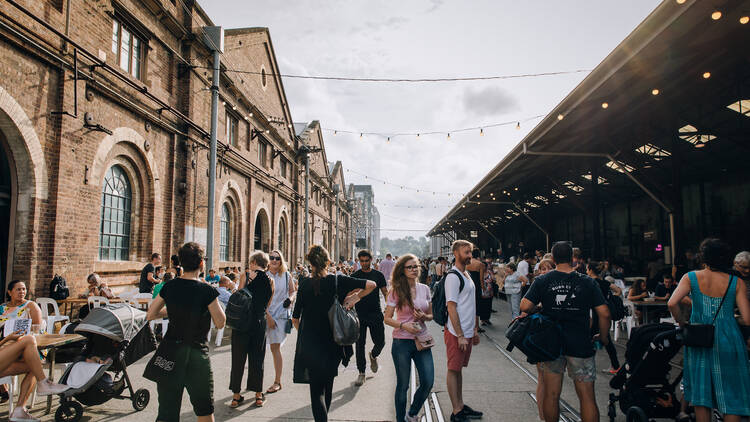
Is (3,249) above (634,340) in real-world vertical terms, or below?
above

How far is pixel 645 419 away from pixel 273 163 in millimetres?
21633

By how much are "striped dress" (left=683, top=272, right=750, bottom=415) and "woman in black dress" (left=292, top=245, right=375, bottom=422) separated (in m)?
2.93

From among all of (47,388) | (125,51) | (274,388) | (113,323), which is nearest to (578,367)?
(274,388)

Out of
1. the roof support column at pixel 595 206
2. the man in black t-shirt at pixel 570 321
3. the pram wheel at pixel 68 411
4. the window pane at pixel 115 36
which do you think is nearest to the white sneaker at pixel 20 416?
the pram wheel at pixel 68 411

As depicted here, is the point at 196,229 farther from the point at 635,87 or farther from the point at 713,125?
the point at 713,125

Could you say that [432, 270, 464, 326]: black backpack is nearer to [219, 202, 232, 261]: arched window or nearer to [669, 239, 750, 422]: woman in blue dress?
[669, 239, 750, 422]: woman in blue dress

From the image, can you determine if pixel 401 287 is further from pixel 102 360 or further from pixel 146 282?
pixel 146 282

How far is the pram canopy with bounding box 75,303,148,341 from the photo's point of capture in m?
4.89

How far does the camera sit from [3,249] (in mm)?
7977

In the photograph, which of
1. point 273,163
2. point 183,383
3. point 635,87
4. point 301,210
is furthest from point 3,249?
point 301,210

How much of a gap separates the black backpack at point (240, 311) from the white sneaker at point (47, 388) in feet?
5.85

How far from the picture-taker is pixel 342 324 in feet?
12.5

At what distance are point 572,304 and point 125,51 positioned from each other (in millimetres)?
11530

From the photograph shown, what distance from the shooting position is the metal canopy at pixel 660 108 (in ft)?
24.2
